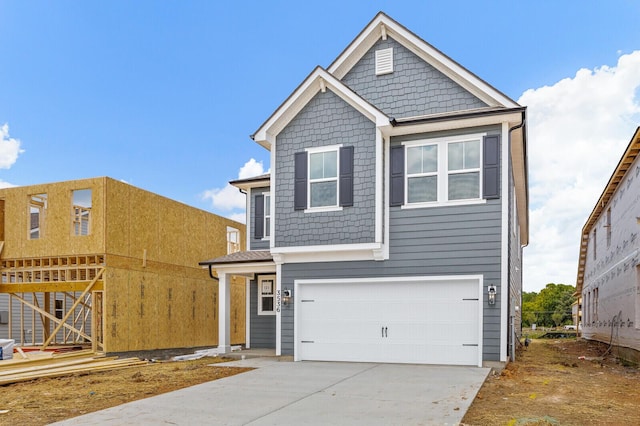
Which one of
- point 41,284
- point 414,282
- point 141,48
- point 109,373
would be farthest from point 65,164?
point 414,282

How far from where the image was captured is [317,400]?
328 inches

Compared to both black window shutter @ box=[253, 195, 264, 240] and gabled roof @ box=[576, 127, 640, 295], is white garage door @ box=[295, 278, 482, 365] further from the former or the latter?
gabled roof @ box=[576, 127, 640, 295]

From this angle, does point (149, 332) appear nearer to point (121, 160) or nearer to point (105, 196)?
point (105, 196)

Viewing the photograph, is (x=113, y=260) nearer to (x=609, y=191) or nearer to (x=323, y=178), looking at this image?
(x=323, y=178)

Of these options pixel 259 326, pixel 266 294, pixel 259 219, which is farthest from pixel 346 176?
pixel 259 326

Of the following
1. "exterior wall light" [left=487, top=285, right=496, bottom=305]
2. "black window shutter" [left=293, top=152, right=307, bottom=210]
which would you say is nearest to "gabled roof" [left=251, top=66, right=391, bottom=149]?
"black window shutter" [left=293, top=152, right=307, bottom=210]

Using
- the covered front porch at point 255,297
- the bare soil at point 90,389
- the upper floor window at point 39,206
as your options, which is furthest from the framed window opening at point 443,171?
the upper floor window at point 39,206

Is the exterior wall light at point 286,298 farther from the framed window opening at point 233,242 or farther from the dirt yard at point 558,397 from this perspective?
the framed window opening at point 233,242

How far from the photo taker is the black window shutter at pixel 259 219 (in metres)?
17.4

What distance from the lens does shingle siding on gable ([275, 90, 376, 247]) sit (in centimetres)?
1278

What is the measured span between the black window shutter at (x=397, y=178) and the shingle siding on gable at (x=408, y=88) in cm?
128

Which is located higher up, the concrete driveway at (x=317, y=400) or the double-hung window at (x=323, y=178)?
the double-hung window at (x=323, y=178)

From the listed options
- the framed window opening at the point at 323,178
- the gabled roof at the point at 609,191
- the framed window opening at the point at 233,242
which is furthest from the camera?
the framed window opening at the point at 233,242

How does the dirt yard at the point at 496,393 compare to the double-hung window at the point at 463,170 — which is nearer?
the dirt yard at the point at 496,393
